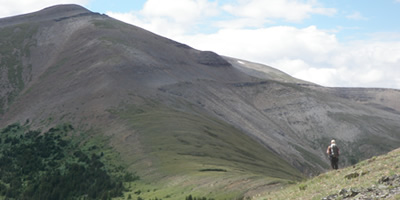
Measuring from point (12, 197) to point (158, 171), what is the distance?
18.1 meters

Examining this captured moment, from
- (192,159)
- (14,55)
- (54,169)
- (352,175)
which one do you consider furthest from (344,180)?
(14,55)

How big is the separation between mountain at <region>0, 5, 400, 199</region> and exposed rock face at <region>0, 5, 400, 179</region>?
0.46 m

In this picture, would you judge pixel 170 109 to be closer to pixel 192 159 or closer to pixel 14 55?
pixel 192 159

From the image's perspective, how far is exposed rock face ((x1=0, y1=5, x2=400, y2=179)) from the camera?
107m

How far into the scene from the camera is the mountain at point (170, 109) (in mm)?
62344

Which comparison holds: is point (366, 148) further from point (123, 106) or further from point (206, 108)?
point (123, 106)

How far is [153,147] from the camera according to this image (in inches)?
2694

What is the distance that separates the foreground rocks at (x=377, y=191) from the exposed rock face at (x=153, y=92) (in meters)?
61.6

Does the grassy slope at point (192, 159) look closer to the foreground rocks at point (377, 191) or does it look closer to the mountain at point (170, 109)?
the mountain at point (170, 109)

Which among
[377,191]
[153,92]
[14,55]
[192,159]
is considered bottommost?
[192,159]

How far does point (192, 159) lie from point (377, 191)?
43.4 metres

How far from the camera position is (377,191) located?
1925 cm

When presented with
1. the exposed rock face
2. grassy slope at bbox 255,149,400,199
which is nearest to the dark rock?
grassy slope at bbox 255,149,400,199

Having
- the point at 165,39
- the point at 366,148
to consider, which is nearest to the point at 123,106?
the point at 366,148
